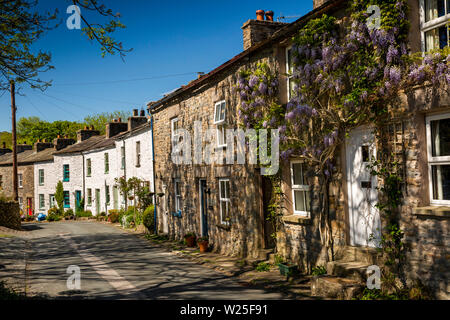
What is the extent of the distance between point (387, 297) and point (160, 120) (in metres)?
14.2

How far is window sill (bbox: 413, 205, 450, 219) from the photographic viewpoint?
20.3 feet

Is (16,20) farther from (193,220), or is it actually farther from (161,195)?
(161,195)

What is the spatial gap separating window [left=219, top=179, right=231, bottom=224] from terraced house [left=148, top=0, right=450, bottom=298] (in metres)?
0.03

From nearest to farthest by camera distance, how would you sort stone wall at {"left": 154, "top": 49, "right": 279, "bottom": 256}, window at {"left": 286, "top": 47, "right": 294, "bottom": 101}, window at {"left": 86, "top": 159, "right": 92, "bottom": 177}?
1. window at {"left": 286, "top": 47, "right": 294, "bottom": 101}
2. stone wall at {"left": 154, "top": 49, "right": 279, "bottom": 256}
3. window at {"left": 86, "top": 159, "right": 92, "bottom": 177}

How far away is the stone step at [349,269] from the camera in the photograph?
7.49 meters

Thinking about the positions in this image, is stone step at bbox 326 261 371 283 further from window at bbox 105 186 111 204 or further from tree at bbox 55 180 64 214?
tree at bbox 55 180 64 214

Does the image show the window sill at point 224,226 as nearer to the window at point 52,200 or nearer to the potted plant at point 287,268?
the potted plant at point 287,268

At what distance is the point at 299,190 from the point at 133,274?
15.8ft

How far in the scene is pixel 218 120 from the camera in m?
13.5

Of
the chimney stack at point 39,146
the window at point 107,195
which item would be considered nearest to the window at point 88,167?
the window at point 107,195

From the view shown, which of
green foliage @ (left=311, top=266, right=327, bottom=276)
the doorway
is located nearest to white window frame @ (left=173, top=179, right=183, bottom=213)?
the doorway

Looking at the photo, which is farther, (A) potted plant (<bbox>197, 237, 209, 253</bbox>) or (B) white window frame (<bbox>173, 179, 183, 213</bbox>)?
(B) white window frame (<bbox>173, 179, 183, 213</bbox>)

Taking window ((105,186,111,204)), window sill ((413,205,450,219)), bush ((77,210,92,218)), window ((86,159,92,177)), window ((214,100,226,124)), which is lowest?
bush ((77,210,92,218))

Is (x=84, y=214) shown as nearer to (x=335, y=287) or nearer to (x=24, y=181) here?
(x=24, y=181)
